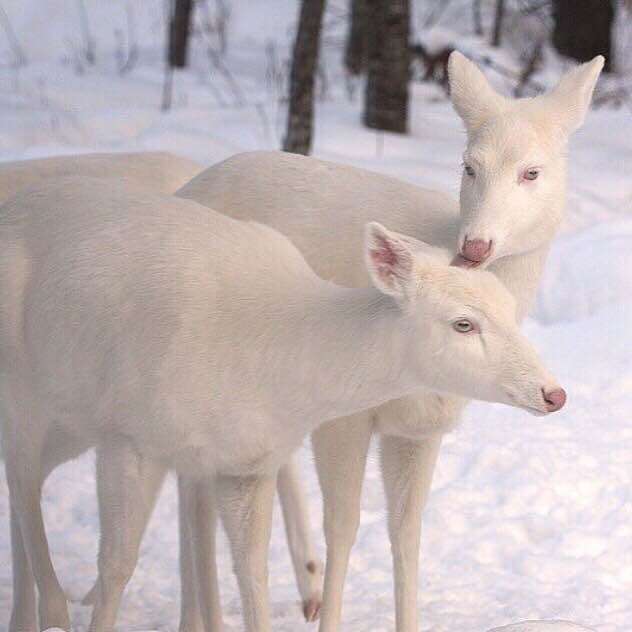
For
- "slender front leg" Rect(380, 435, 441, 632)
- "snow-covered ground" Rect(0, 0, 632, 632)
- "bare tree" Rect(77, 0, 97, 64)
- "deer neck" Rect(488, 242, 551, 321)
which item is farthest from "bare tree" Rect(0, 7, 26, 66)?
"deer neck" Rect(488, 242, 551, 321)

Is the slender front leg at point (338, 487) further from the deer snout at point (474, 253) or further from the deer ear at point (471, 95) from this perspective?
the deer ear at point (471, 95)

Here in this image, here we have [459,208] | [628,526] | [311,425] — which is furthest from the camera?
[628,526]

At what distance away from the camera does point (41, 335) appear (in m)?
4.71

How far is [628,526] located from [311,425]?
236 cm

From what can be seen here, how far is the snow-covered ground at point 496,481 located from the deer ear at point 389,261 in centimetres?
118

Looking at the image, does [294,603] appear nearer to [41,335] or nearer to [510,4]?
[41,335]

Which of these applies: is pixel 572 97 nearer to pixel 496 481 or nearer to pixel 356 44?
pixel 496 481

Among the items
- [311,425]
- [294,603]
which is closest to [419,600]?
[294,603]

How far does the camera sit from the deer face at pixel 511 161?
4371 mm

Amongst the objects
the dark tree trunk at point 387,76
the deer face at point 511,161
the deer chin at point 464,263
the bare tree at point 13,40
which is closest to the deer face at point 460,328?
the deer chin at point 464,263

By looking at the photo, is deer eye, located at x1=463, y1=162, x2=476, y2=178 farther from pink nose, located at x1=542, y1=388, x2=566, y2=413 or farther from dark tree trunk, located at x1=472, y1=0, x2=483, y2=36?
dark tree trunk, located at x1=472, y1=0, x2=483, y2=36

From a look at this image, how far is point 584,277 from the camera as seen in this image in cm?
873

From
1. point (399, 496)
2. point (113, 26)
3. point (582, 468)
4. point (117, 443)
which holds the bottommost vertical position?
point (113, 26)

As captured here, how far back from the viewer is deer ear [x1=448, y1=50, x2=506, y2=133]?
4.66 meters
